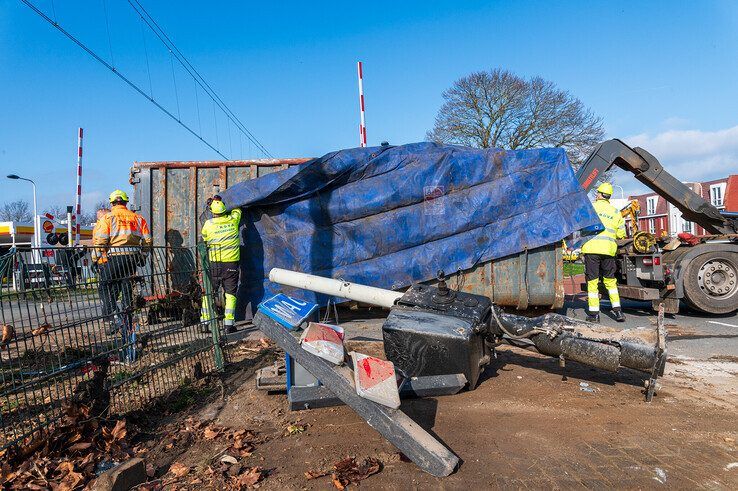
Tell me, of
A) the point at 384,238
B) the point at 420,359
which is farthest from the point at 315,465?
the point at 384,238

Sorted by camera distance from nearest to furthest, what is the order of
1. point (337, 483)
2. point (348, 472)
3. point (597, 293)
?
point (337, 483) < point (348, 472) < point (597, 293)

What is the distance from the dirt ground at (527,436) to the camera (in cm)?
274

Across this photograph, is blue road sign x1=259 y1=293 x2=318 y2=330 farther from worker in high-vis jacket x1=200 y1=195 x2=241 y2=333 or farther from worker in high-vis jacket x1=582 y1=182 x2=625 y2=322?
worker in high-vis jacket x1=582 y1=182 x2=625 y2=322

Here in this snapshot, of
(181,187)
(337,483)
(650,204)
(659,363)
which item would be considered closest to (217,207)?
(181,187)

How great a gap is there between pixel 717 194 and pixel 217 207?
4659 centimetres

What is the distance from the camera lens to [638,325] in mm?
7070

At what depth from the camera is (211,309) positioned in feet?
15.9

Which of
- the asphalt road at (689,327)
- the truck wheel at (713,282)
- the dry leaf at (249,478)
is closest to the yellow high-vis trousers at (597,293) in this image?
the asphalt road at (689,327)

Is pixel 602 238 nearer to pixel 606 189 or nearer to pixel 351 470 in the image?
pixel 606 189

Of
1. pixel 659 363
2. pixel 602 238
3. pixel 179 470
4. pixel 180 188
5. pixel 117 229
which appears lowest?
pixel 179 470

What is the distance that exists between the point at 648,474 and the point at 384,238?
186 inches

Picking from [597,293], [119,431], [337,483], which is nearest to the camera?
[337,483]

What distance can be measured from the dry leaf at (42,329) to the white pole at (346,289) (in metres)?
2.38

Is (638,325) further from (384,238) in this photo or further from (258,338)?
(258,338)
